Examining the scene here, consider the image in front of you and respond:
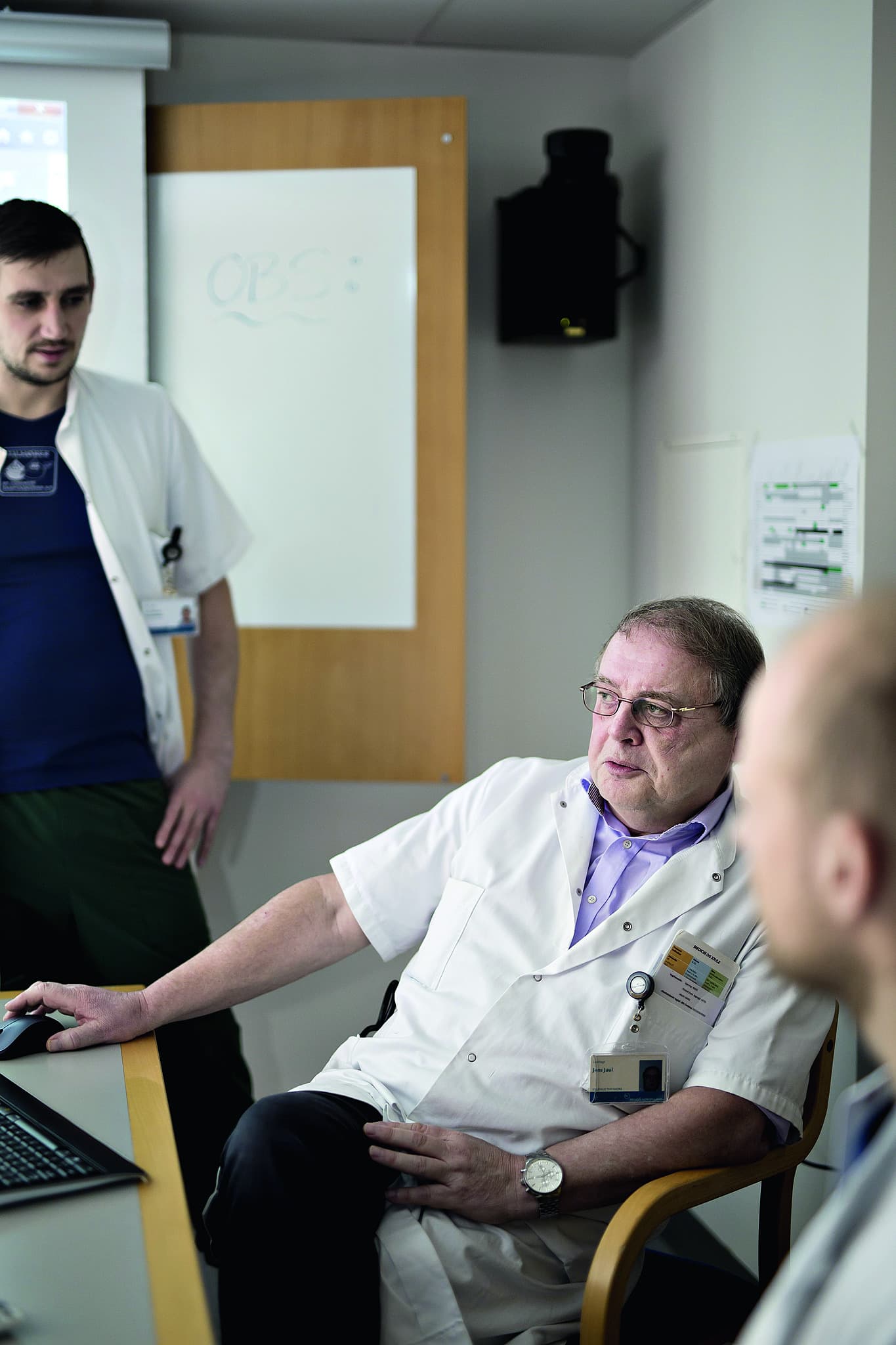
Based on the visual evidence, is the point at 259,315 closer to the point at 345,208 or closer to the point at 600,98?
the point at 345,208

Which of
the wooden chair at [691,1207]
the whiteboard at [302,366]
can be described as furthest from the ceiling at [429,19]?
the wooden chair at [691,1207]

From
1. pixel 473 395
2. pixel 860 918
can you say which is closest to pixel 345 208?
pixel 473 395

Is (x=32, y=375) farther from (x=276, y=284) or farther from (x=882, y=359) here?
(x=882, y=359)

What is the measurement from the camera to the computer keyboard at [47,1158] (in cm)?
122

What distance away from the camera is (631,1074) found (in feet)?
5.26

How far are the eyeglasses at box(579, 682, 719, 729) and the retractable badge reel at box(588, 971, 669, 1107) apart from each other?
0.36m

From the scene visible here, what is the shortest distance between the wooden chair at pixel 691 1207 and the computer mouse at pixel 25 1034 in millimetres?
743

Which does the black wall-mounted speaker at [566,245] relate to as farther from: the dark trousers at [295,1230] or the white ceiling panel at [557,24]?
the dark trousers at [295,1230]

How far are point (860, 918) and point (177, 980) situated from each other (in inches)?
47.1

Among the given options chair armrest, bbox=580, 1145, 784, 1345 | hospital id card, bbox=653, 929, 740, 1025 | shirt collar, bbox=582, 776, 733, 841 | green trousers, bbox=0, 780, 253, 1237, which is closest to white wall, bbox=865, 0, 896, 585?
shirt collar, bbox=582, 776, 733, 841

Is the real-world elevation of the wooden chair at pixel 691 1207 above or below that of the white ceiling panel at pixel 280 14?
below

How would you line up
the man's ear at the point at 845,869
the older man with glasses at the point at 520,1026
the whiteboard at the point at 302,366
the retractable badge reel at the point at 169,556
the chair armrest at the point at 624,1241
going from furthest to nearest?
the whiteboard at the point at 302,366, the retractable badge reel at the point at 169,556, the older man with glasses at the point at 520,1026, the chair armrest at the point at 624,1241, the man's ear at the point at 845,869

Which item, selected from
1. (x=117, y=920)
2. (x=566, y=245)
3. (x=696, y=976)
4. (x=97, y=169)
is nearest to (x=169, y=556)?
(x=117, y=920)

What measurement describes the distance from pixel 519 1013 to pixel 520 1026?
17 mm
